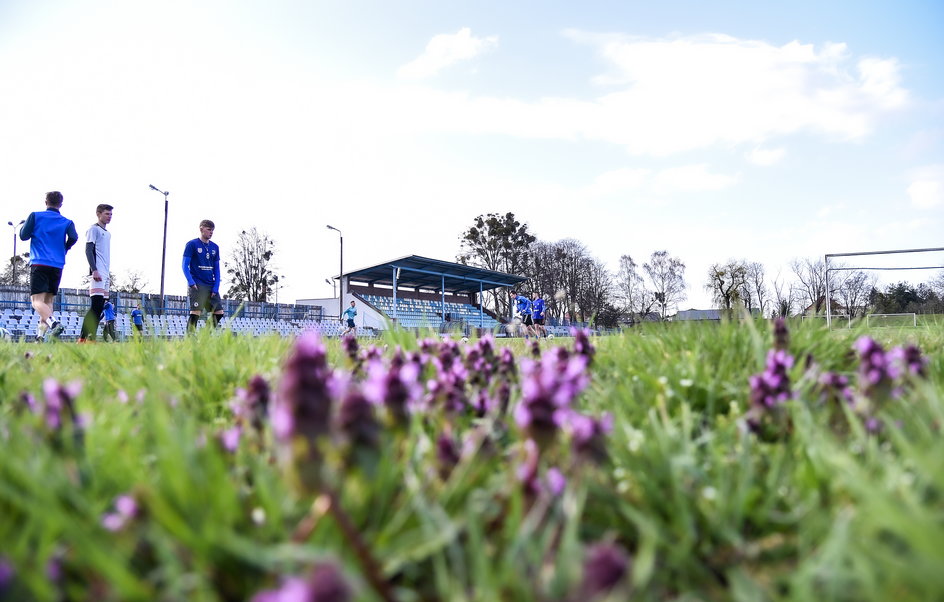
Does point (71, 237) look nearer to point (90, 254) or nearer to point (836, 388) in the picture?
point (90, 254)

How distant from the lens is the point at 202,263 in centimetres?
1040

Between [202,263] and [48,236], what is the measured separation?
223 centimetres

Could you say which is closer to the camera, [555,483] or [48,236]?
[555,483]

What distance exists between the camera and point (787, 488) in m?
1.52

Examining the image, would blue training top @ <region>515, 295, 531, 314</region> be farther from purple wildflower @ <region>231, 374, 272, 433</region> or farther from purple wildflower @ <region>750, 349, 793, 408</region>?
purple wildflower @ <region>231, 374, 272, 433</region>

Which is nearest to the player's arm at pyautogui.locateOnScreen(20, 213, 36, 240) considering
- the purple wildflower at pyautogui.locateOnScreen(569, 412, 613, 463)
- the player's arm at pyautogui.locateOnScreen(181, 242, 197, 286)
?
the player's arm at pyautogui.locateOnScreen(181, 242, 197, 286)

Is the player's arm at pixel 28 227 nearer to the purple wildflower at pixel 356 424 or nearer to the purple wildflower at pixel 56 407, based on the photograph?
the purple wildflower at pixel 56 407

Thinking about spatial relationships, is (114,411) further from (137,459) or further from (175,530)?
(175,530)

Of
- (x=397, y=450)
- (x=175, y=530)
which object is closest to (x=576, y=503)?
(x=397, y=450)

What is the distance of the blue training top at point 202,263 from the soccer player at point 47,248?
174 cm

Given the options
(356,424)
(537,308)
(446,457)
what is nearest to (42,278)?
(446,457)

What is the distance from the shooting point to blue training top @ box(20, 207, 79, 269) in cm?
906

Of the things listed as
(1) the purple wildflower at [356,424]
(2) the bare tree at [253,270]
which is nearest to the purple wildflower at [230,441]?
(1) the purple wildflower at [356,424]

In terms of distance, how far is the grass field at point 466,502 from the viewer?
3.09ft
